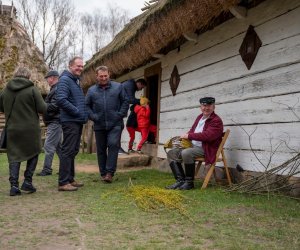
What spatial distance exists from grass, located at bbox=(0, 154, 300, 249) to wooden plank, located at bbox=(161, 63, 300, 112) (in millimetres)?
1105

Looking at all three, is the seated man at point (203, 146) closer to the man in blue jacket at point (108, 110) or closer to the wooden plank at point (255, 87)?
the wooden plank at point (255, 87)

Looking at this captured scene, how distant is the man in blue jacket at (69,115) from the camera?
4684 millimetres

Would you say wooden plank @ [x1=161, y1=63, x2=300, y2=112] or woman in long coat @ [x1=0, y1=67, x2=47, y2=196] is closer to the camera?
wooden plank @ [x1=161, y1=63, x2=300, y2=112]

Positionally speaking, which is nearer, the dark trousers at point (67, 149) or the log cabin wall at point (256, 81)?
the log cabin wall at point (256, 81)

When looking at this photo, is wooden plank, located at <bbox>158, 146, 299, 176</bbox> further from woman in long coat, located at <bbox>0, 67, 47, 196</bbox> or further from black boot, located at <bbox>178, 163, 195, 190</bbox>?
woman in long coat, located at <bbox>0, 67, 47, 196</bbox>

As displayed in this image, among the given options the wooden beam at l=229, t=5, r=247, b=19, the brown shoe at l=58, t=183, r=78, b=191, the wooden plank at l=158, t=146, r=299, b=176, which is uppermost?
the wooden beam at l=229, t=5, r=247, b=19

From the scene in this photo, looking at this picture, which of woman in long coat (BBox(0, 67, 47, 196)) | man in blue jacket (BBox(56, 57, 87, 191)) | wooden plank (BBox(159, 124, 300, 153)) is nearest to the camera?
wooden plank (BBox(159, 124, 300, 153))

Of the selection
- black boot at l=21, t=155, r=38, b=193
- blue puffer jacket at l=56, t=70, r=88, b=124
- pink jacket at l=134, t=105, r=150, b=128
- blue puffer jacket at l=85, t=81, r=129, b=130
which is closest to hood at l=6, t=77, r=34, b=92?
blue puffer jacket at l=56, t=70, r=88, b=124

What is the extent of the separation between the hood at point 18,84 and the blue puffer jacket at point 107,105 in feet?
3.49

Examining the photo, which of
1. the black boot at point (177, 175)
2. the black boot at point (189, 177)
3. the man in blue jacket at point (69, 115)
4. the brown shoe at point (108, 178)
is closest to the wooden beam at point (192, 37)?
the man in blue jacket at point (69, 115)

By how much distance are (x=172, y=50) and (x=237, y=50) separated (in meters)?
2.03

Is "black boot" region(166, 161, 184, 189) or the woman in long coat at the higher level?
the woman in long coat

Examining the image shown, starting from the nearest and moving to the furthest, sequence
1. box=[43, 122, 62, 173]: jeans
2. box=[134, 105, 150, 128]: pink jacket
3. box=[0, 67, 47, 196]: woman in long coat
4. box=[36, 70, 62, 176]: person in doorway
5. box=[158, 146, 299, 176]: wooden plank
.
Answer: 1. box=[158, 146, 299, 176]: wooden plank
2. box=[0, 67, 47, 196]: woman in long coat
3. box=[36, 70, 62, 176]: person in doorway
4. box=[43, 122, 62, 173]: jeans
5. box=[134, 105, 150, 128]: pink jacket

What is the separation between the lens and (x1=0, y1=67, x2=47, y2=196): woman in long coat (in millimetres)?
4461
